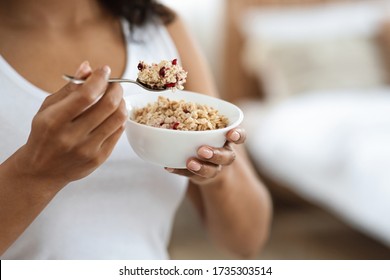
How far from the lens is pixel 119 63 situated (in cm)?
77

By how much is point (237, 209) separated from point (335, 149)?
115 cm

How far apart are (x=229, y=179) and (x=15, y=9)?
36 centimetres

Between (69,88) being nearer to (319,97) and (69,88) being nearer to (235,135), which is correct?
(235,135)

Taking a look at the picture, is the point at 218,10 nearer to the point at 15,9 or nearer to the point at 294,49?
the point at 294,49

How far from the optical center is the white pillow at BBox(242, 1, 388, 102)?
236cm

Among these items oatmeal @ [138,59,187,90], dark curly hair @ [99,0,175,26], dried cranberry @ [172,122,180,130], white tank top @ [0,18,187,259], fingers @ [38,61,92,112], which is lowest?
white tank top @ [0,18,187,259]

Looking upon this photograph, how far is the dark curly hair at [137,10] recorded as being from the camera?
2.78ft

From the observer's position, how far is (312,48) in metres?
2.42

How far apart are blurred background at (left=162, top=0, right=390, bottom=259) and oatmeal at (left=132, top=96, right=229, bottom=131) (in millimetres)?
1207

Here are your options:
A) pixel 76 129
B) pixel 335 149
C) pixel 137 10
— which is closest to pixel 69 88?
pixel 76 129

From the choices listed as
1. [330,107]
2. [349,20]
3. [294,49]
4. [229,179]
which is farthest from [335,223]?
[229,179]

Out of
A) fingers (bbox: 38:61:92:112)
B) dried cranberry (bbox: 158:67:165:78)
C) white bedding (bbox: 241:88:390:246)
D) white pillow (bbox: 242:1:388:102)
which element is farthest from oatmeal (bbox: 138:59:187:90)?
white pillow (bbox: 242:1:388:102)

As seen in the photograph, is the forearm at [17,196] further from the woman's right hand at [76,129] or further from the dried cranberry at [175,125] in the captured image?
the dried cranberry at [175,125]

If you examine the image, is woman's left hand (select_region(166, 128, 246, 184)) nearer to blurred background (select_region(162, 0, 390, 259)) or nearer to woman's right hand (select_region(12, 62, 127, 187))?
woman's right hand (select_region(12, 62, 127, 187))
